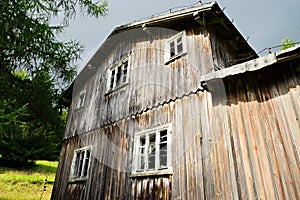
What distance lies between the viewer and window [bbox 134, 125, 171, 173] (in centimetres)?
557

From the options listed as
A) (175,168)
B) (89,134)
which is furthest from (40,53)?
(175,168)

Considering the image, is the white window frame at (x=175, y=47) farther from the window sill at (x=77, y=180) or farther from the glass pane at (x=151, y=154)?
the window sill at (x=77, y=180)

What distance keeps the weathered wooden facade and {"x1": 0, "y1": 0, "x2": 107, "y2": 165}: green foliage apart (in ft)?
6.35

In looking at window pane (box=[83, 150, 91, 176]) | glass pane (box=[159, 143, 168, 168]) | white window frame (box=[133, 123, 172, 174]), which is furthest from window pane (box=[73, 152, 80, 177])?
glass pane (box=[159, 143, 168, 168])

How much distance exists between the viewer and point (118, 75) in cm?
943

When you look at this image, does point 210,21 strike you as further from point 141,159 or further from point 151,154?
point 141,159

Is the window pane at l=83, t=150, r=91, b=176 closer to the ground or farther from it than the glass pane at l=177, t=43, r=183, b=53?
closer to the ground

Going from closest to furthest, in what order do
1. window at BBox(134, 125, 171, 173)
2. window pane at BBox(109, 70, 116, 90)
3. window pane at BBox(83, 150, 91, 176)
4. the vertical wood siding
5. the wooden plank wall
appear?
1. the vertical wood siding
2. window at BBox(134, 125, 171, 173)
3. the wooden plank wall
4. window pane at BBox(83, 150, 91, 176)
5. window pane at BBox(109, 70, 116, 90)

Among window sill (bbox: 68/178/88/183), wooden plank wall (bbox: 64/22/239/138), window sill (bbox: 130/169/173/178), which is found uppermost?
wooden plank wall (bbox: 64/22/239/138)

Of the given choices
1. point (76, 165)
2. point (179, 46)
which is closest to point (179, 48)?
point (179, 46)

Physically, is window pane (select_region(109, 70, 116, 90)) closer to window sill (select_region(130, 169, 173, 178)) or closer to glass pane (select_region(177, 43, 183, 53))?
glass pane (select_region(177, 43, 183, 53))

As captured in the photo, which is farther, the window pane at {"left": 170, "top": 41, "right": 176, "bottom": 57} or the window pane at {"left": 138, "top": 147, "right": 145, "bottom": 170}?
the window pane at {"left": 170, "top": 41, "right": 176, "bottom": 57}

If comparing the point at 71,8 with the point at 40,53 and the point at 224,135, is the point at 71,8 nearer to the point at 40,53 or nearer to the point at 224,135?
the point at 40,53

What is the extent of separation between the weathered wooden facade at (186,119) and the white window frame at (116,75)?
0.16 ft
